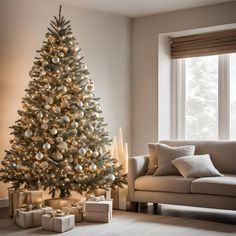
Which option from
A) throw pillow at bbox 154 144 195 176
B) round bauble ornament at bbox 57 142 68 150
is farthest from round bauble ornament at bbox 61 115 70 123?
throw pillow at bbox 154 144 195 176

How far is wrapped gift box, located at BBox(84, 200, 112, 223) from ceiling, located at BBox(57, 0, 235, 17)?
113 inches

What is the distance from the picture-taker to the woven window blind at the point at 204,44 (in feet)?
22.9

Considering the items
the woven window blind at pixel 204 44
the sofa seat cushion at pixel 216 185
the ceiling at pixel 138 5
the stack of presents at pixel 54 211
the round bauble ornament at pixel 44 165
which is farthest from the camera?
the woven window blind at pixel 204 44

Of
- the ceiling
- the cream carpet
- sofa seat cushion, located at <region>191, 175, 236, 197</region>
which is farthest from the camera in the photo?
the ceiling

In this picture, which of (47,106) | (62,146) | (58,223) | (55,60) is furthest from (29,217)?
(55,60)

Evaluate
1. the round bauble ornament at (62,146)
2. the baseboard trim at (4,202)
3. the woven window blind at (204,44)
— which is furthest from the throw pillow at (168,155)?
the baseboard trim at (4,202)

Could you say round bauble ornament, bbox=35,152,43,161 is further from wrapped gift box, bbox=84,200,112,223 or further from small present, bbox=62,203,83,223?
wrapped gift box, bbox=84,200,112,223

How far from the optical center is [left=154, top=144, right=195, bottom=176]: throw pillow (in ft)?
19.4

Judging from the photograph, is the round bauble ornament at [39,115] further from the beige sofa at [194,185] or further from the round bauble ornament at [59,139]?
the beige sofa at [194,185]

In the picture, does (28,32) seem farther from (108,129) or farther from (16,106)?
(108,129)

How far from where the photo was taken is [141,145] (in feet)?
24.9

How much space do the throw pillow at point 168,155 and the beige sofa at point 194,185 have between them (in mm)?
156

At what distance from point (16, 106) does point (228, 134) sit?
294 centimetres

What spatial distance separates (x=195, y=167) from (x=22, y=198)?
1.95m
